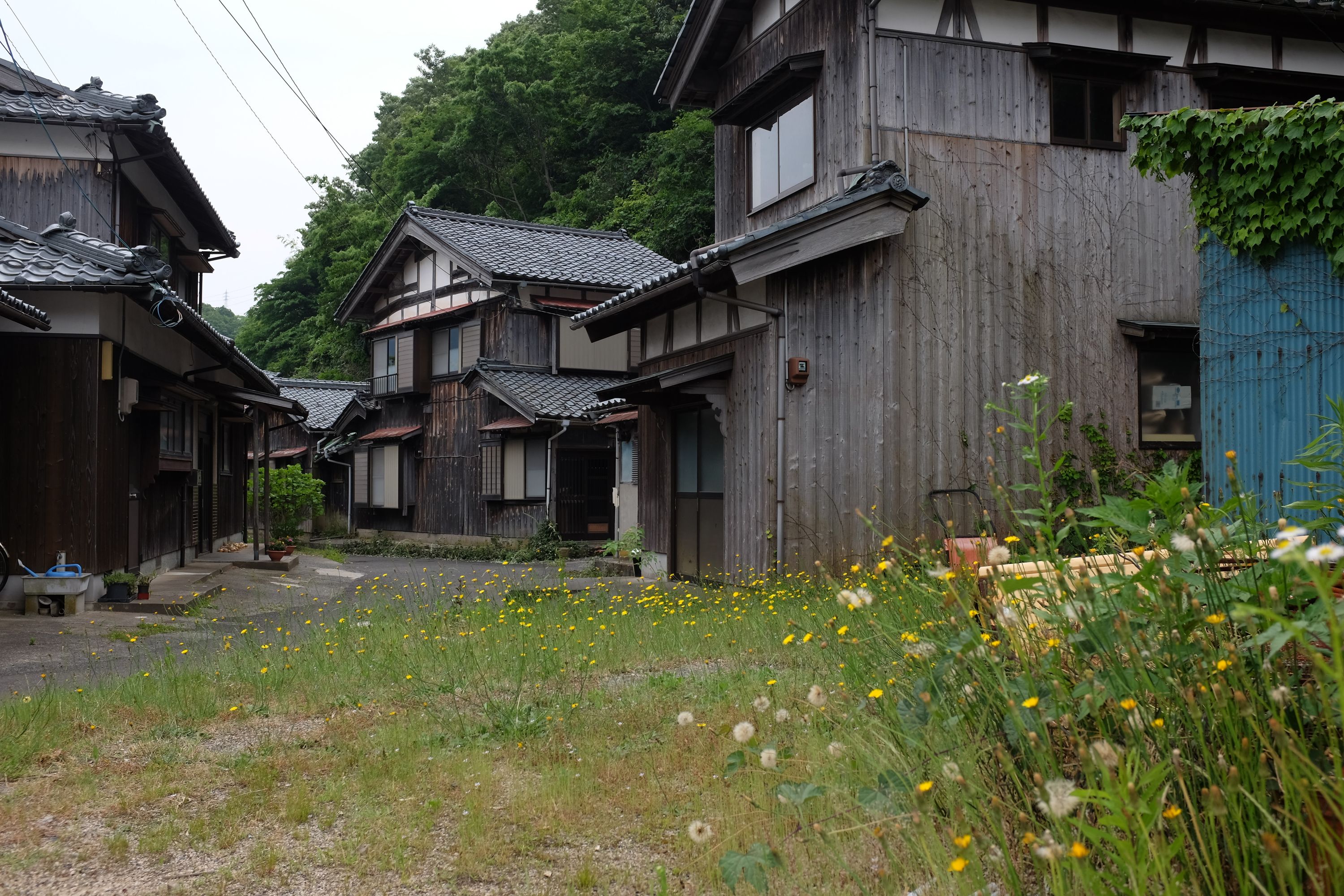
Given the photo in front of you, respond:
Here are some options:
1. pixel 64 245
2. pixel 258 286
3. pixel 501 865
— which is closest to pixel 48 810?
pixel 501 865

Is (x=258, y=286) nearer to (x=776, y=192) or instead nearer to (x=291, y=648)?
(x=776, y=192)

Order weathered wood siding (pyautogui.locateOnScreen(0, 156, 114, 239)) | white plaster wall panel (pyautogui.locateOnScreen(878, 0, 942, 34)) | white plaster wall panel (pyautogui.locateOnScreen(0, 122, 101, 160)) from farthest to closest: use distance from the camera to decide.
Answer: weathered wood siding (pyautogui.locateOnScreen(0, 156, 114, 239)), white plaster wall panel (pyautogui.locateOnScreen(0, 122, 101, 160)), white plaster wall panel (pyautogui.locateOnScreen(878, 0, 942, 34))

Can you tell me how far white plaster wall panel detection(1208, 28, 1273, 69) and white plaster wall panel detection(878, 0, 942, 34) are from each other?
322 centimetres

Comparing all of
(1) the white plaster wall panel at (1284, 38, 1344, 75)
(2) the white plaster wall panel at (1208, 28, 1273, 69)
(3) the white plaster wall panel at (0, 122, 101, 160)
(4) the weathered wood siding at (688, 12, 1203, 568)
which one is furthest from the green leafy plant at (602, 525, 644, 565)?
(1) the white plaster wall panel at (1284, 38, 1344, 75)

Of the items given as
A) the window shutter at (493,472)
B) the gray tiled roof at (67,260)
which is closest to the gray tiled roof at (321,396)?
the window shutter at (493,472)

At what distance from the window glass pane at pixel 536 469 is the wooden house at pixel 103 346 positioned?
5.31 m

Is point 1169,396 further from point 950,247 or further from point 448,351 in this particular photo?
point 448,351

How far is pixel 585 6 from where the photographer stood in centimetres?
3238

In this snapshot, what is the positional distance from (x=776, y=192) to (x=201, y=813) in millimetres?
9209

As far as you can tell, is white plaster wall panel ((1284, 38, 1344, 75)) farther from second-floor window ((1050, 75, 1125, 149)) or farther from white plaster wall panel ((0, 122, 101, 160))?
white plaster wall panel ((0, 122, 101, 160))

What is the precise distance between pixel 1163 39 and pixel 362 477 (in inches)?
857

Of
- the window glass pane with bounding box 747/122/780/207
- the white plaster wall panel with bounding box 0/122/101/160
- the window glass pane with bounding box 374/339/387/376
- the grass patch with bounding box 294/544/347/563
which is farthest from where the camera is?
the window glass pane with bounding box 374/339/387/376

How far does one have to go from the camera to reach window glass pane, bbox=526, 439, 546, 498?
21641mm

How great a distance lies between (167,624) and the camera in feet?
32.4
